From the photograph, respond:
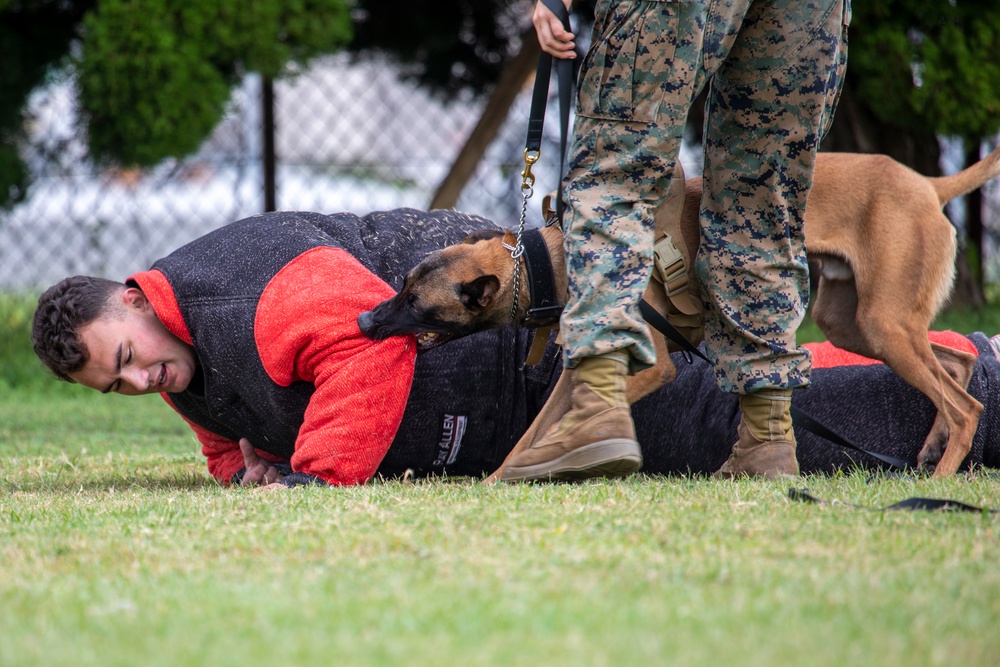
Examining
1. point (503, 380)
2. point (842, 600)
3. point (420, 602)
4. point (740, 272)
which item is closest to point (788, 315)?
point (740, 272)

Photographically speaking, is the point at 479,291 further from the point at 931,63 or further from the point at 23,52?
the point at 23,52

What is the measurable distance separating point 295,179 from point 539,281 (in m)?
7.37

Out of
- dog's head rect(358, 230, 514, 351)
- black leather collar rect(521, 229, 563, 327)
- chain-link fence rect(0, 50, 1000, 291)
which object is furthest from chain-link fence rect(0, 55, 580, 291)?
black leather collar rect(521, 229, 563, 327)

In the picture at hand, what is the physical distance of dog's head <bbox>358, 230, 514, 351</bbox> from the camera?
2760 millimetres

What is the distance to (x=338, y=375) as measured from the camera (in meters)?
2.67

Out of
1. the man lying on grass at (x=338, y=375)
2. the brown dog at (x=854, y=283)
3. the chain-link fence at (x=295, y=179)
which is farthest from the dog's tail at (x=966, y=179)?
the chain-link fence at (x=295, y=179)

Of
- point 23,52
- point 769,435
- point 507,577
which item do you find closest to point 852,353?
point 769,435

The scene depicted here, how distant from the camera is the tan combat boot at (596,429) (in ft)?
7.89

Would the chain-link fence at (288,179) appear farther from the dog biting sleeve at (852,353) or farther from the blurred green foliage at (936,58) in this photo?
the dog biting sleeve at (852,353)

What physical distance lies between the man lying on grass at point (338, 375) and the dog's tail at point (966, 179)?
2.32ft

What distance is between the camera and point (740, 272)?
2.68m

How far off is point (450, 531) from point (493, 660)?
26.6 inches

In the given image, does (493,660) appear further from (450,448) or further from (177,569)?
(450,448)

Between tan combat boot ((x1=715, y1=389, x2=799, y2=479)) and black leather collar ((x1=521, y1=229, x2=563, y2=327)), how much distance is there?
61 cm
